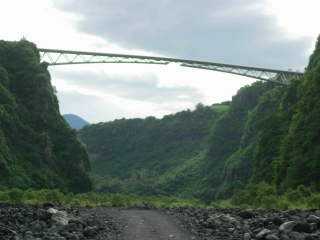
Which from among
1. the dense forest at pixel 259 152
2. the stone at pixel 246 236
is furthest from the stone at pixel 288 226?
the dense forest at pixel 259 152

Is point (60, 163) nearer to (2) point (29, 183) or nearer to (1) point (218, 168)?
(2) point (29, 183)

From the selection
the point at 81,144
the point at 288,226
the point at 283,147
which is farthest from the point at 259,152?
the point at 288,226

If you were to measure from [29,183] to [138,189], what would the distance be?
79.8 meters

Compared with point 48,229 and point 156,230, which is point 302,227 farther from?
point 48,229

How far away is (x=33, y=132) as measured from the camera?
88062 millimetres

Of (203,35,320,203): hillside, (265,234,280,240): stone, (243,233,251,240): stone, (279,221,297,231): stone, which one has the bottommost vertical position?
(243,233,251,240): stone

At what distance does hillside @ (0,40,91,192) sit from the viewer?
79000 millimetres

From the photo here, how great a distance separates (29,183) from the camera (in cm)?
7481

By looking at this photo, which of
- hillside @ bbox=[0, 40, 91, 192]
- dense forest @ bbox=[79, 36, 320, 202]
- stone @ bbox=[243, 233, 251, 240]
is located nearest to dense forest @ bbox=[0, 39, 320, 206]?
hillside @ bbox=[0, 40, 91, 192]

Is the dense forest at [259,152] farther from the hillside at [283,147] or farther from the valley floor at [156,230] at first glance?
the valley floor at [156,230]

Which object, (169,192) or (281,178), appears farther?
(169,192)

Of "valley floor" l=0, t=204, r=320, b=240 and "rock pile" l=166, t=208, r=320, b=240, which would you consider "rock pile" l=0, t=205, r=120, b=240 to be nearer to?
"valley floor" l=0, t=204, r=320, b=240

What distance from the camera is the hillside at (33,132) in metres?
79.0

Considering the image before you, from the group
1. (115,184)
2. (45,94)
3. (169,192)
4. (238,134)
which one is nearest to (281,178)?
(45,94)
